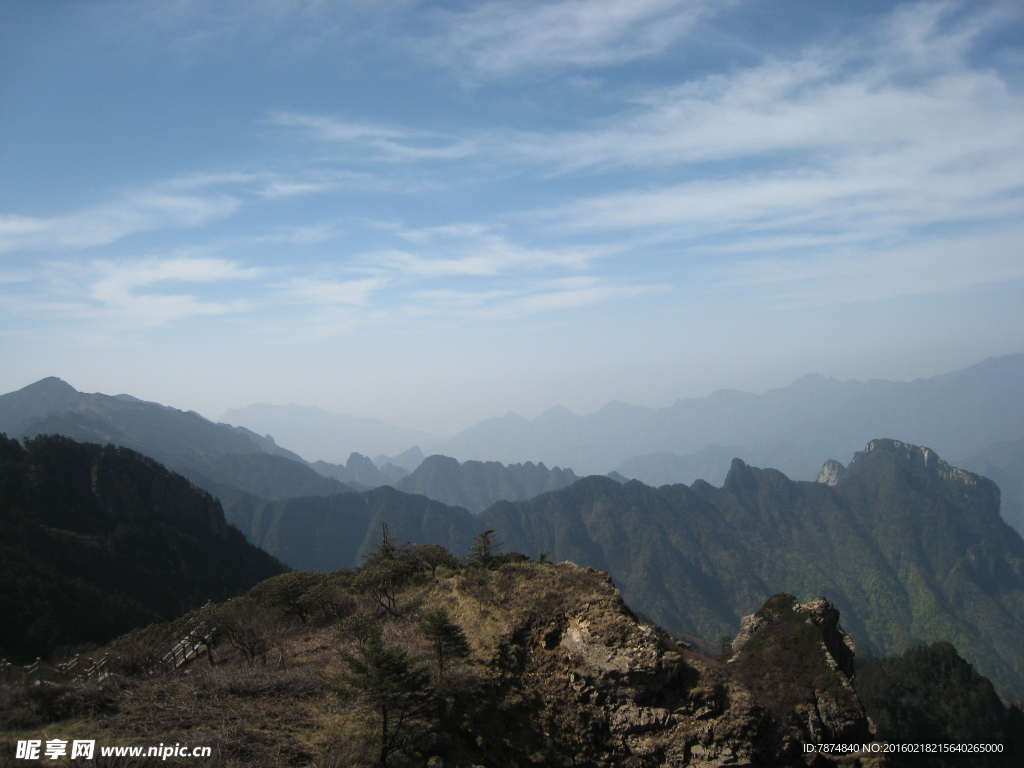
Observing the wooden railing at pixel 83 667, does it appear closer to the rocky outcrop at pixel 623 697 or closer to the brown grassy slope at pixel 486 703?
the brown grassy slope at pixel 486 703

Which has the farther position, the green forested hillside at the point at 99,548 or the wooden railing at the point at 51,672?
the green forested hillside at the point at 99,548

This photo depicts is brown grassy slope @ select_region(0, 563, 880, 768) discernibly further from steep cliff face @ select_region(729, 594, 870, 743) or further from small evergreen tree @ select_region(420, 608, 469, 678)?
steep cliff face @ select_region(729, 594, 870, 743)

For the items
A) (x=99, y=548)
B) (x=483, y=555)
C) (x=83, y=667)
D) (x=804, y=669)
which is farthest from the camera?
(x=99, y=548)

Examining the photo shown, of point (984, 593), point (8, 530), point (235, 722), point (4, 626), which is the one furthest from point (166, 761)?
point (984, 593)

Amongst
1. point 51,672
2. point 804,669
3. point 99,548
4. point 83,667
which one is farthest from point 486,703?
point 99,548

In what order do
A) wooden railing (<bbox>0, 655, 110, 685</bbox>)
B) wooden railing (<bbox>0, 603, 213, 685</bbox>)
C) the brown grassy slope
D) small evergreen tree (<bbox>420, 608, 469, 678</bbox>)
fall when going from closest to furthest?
the brown grassy slope
wooden railing (<bbox>0, 655, 110, 685</bbox>)
wooden railing (<bbox>0, 603, 213, 685</bbox>)
small evergreen tree (<bbox>420, 608, 469, 678</bbox>)

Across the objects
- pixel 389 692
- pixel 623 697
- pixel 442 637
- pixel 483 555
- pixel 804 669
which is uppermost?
pixel 389 692

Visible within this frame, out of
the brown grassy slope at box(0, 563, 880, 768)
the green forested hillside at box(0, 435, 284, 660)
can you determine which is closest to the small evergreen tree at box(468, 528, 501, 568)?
the brown grassy slope at box(0, 563, 880, 768)

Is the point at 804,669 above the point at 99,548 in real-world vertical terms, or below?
below

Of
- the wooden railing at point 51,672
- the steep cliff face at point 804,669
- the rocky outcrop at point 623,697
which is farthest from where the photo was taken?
the steep cliff face at point 804,669

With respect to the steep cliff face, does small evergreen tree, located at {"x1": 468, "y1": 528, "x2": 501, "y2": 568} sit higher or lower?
higher

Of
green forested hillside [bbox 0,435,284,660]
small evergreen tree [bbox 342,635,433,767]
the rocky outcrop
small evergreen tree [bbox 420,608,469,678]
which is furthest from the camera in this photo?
green forested hillside [bbox 0,435,284,660]

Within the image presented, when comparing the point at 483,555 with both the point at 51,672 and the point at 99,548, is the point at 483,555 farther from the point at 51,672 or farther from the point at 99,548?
the point at 99,548

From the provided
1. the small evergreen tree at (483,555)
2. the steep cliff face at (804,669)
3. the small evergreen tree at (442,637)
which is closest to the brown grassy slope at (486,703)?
the small evergreen tree at (442,637)
